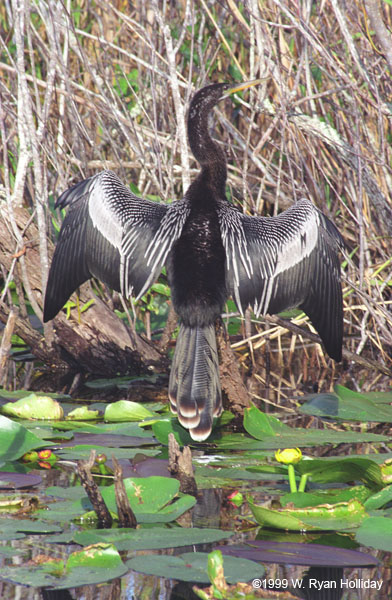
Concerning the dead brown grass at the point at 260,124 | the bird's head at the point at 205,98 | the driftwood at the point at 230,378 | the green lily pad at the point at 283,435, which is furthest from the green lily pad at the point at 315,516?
the bird's head at the point at 205,98

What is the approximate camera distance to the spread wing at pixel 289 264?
168 inches

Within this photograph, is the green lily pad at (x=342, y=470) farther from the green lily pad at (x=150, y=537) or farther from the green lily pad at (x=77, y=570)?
the green lily pad at (x=77, y=570)

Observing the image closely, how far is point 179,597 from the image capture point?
2.35m

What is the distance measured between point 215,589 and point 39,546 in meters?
0.72

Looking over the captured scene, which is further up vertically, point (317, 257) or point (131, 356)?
point (317, 257)

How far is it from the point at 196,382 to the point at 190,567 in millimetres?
1557

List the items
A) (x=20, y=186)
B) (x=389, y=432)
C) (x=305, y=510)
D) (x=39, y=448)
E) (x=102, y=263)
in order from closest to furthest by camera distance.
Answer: (x=305, y=510) < (x=39, y=448) < (x=389, y=432) < (x=102, y=263) < (x=20, y=186)

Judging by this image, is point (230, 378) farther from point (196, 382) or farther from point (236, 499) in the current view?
point (236, 499)

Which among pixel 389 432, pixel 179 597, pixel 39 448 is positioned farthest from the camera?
pixel 389 432

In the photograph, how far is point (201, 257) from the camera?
13.8ft

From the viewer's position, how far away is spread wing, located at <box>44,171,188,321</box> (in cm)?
433

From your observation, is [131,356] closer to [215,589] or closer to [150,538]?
[150,538]

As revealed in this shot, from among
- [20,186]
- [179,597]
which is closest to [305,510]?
[179,597]

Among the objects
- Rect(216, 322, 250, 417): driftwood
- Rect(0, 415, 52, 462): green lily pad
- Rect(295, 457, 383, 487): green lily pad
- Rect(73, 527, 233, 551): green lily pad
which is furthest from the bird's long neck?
Rect(73, 527, 233, 551): green lily pad
